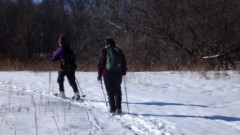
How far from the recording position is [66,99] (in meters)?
11.6

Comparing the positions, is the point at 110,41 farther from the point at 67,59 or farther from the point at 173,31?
the point at 173,31

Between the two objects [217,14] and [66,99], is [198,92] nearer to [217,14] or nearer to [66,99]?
[66,99]

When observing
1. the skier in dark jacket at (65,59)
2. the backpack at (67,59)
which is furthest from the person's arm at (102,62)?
the backpack at (67,59)

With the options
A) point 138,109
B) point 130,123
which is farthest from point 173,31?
point 130,123

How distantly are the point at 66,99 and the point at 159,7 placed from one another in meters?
14.2

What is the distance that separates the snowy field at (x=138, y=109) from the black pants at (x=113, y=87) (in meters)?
0.25

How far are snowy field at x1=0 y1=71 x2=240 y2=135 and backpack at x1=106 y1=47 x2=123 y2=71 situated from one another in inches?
38.3

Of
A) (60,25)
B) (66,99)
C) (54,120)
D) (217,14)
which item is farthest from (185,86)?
(60,25)

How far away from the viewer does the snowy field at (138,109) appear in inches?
313

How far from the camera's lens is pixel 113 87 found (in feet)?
31.6

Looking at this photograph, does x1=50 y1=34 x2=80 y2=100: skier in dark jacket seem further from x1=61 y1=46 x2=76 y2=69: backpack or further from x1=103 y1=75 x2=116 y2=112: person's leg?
x1=103 y1=75 x2=116 y2=112: person's leg

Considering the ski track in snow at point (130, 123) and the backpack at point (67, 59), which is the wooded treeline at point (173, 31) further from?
the ski track in snow at point (130, 123)

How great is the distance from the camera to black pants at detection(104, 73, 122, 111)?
31.4 ft

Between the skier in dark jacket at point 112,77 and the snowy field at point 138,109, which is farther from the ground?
the skier in dark jacket at point 112,77
